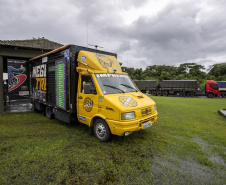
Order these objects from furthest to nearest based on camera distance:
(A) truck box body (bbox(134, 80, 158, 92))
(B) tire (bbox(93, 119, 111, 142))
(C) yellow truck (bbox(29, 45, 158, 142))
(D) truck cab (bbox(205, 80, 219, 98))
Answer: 1. (A) truck box body (bbox(134, 80, 158, 92))
2. (D) truck cab (bbox(205, 80, 219, 98))
3. (B) tire (bbox(93, 119, 111, 142))
4. (C) yellow truck (bbox(29, 45, 158, 142))

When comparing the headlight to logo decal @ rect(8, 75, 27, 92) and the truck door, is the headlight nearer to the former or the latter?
the truck door

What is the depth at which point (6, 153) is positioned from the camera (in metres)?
3.59

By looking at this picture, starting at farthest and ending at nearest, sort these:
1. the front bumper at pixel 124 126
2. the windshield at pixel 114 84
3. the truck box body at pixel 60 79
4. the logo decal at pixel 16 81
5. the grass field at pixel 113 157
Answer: the logo decal at pixel 16 81
the truck box body at pixel 60 79
the windshield at pixel 114 84
the front bumper at pixel 124 126
the grass field at pixel 113 157

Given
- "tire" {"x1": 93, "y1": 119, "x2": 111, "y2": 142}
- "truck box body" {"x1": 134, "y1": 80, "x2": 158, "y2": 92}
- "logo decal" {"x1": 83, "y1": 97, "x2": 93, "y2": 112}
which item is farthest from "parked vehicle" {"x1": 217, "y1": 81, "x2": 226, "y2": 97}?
"logo decal" {"x1": 83, "y1": 97, "x2": 93, "y2": 112}

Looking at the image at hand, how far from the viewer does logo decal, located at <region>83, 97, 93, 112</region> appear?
4.51 m

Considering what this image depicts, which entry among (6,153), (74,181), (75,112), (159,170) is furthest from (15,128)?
(159,170)

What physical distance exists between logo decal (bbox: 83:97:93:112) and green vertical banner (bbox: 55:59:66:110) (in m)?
1.11

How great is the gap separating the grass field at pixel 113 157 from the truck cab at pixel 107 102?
24.6 inches

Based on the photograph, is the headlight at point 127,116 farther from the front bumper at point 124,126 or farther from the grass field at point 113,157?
the grass field at point 113,157

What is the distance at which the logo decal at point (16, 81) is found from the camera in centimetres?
966

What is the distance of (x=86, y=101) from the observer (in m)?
4.66

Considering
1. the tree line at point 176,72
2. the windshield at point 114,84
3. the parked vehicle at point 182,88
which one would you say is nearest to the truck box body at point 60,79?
the windshield at point 114,84

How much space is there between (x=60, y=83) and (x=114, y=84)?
2.37 metres

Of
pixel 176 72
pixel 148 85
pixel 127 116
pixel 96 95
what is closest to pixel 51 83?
pixel 96 95
